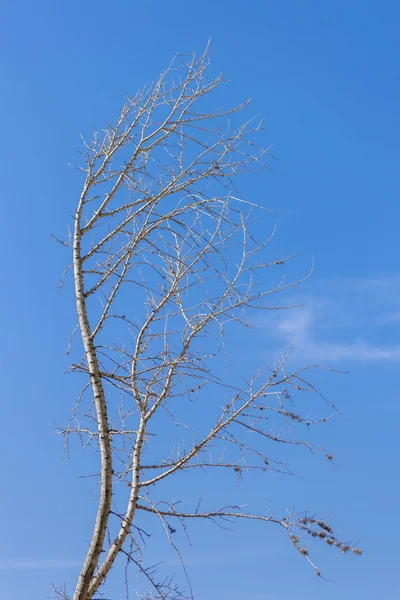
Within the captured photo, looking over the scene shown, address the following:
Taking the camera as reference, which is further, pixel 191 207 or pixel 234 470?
pixel 234 470

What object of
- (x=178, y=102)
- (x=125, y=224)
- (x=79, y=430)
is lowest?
(x=79, y=430)

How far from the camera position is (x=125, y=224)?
5.34 meters

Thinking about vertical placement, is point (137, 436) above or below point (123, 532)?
above

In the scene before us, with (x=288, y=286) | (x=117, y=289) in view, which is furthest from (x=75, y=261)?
(x=288, y=286)

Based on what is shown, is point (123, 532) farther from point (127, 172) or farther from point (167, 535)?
point (127, 172)

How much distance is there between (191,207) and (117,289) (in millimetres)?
844

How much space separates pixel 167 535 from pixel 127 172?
110 inches

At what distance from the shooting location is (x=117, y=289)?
5.30 metres

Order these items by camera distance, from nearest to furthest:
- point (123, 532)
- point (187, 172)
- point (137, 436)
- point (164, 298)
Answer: point (123, 532)
point (187, 172)
point (137, 436)
point (164, 298)

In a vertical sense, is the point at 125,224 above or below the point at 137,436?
above

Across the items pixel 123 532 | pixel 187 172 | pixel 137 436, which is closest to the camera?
pixel 123 532

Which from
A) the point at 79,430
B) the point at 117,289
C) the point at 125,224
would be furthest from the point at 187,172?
the point at 79,430

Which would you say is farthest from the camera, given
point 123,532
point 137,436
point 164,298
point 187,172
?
point 164,298

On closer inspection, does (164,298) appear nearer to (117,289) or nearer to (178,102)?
(117,289)
